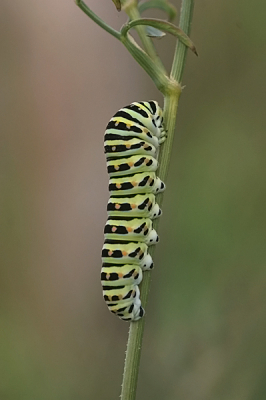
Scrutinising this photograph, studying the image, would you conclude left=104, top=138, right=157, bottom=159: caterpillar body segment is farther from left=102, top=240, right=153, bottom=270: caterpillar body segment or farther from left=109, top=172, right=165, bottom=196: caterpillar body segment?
left=102, top=240, right=153, bottom=270: caterpillar body segment

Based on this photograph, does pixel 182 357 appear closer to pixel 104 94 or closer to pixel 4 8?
pixel 104 94

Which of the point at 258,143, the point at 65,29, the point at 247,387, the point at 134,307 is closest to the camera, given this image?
the point at 134,307

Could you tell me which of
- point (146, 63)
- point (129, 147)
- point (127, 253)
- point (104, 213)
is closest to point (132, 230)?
point (127, 253)

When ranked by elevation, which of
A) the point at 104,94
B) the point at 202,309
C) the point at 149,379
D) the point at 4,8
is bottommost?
the point at 149,379

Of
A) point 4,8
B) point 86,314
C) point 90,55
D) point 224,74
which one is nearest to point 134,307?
point 86,314

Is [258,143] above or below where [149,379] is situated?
above

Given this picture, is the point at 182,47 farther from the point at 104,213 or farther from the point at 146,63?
the point at 104,213

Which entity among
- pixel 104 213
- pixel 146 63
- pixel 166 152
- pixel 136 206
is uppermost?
pixel 146 63
